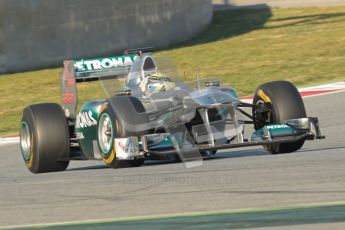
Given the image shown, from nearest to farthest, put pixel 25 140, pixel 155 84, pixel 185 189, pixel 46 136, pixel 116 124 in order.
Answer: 1. pixel 185 189
2. pixel 116 124
3. pixel 155 84
4. pixel 46 136
5. pixel 25 140

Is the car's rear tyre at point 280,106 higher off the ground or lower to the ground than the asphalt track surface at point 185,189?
higher

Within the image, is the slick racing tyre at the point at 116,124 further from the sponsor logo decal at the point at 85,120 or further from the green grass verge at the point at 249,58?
the green grass verge at the point at 249,58

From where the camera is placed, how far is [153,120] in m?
9.58

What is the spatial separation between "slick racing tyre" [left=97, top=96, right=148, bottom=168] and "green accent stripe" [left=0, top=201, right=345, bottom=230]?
8.64 ft

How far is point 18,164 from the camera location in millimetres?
12102

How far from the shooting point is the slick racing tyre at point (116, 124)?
30.0 ft

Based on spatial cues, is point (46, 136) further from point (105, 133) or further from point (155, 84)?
point (155, 84)

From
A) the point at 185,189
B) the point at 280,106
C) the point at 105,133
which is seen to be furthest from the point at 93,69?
the point at 185,189

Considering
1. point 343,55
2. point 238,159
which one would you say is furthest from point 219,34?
point 238,159

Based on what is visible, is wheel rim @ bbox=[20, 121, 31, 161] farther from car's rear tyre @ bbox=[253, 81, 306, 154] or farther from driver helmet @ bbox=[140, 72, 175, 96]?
car's rear tyre @ bbox=[253, 81, 306, 154]

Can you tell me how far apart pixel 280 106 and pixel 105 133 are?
70.5 inches

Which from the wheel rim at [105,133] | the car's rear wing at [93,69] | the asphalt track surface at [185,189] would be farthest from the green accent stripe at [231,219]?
the car's rear wing at [93,69]

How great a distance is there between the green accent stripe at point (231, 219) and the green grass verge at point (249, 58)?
9.47 metres

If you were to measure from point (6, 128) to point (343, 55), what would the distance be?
858 cm
